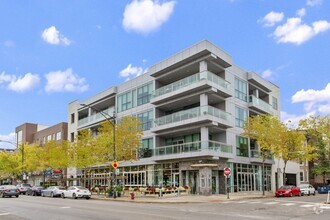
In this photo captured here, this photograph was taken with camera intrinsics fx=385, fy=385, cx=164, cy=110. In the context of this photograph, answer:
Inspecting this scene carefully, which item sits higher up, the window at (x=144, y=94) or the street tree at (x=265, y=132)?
the window at (x=144, y=94)

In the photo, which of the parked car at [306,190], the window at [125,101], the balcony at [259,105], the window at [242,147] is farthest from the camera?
the window at [125,101]

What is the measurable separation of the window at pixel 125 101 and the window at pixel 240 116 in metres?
14.8

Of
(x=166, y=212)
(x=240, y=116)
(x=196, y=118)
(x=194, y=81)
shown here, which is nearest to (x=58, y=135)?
(x=240, y=116)

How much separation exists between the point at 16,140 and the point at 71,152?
51.9 meters

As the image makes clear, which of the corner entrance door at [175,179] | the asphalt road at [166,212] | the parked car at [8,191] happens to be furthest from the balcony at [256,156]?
the parked car at [8,191]

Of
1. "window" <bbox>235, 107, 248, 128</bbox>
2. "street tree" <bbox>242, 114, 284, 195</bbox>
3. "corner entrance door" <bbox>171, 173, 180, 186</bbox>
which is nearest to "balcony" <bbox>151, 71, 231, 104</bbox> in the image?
"window" <bbox>235, 107, 248, 128</bbox>

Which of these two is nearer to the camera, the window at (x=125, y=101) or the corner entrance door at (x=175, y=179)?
the corner entrance door at (x=175, y=179)

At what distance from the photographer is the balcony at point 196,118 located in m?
39.3

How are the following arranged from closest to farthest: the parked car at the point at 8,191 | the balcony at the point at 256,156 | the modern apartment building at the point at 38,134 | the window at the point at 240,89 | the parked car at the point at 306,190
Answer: the parked car at the point at 8,191
the parked car at the point at 306,190
the window at the point at 240,89
the balcony at the point at 256,156
the modern apartment building at the point at 38,134

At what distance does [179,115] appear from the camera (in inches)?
1658

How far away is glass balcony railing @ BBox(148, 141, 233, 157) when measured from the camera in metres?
39.9

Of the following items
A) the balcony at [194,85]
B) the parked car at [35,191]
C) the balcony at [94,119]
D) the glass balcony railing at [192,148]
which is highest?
the balcony at [194,85]

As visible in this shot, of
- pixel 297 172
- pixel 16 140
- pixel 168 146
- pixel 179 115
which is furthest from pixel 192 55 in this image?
pixel 16 140

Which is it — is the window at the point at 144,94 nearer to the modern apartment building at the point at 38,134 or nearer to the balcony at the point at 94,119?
the balcony at the point at 94,119
